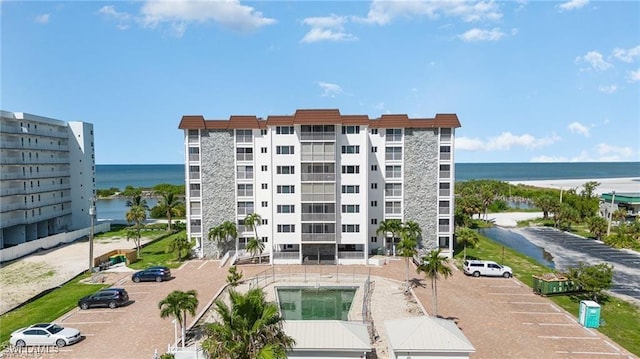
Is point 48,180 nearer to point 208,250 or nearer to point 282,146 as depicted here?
point 208,250

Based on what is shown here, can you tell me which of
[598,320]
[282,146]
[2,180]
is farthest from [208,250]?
[598,320]

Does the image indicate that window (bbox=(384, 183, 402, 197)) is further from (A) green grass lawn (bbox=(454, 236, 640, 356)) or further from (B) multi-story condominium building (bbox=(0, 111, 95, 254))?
(B) multi-story condominium building (bbox=(0, 111, 95, 254))

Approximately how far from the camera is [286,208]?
150 feet

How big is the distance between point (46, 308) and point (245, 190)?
2301cm

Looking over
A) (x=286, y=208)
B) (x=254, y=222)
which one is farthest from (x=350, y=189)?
(x=254, y=222)

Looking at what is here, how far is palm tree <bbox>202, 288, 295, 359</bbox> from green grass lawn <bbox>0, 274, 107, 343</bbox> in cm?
2059

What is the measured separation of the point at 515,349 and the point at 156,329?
75.5 ft

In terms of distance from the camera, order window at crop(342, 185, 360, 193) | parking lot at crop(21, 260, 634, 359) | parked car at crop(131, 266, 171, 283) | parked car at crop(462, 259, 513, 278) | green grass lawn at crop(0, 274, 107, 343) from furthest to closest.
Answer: window at crop(342, 185, 360, 193) < parked car at crop(462, 259, 513, 278) < parked car at crop(131, 266, 171, 283) < green grass lawn at crop(0, 274, 107, 343) < parking lot at crop(21, 260, 634, 359)

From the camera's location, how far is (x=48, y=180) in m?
63.6

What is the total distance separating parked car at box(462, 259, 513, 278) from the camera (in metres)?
39.5

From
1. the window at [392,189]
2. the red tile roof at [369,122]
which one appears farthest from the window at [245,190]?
the window at [392,189]

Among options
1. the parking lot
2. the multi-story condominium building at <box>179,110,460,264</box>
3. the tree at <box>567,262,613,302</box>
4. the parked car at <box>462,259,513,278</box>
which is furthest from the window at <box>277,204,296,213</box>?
the tree at <box>567,262,613,302</box>

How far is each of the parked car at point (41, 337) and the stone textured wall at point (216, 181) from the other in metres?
24.0

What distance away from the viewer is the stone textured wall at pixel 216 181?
49.0 m
